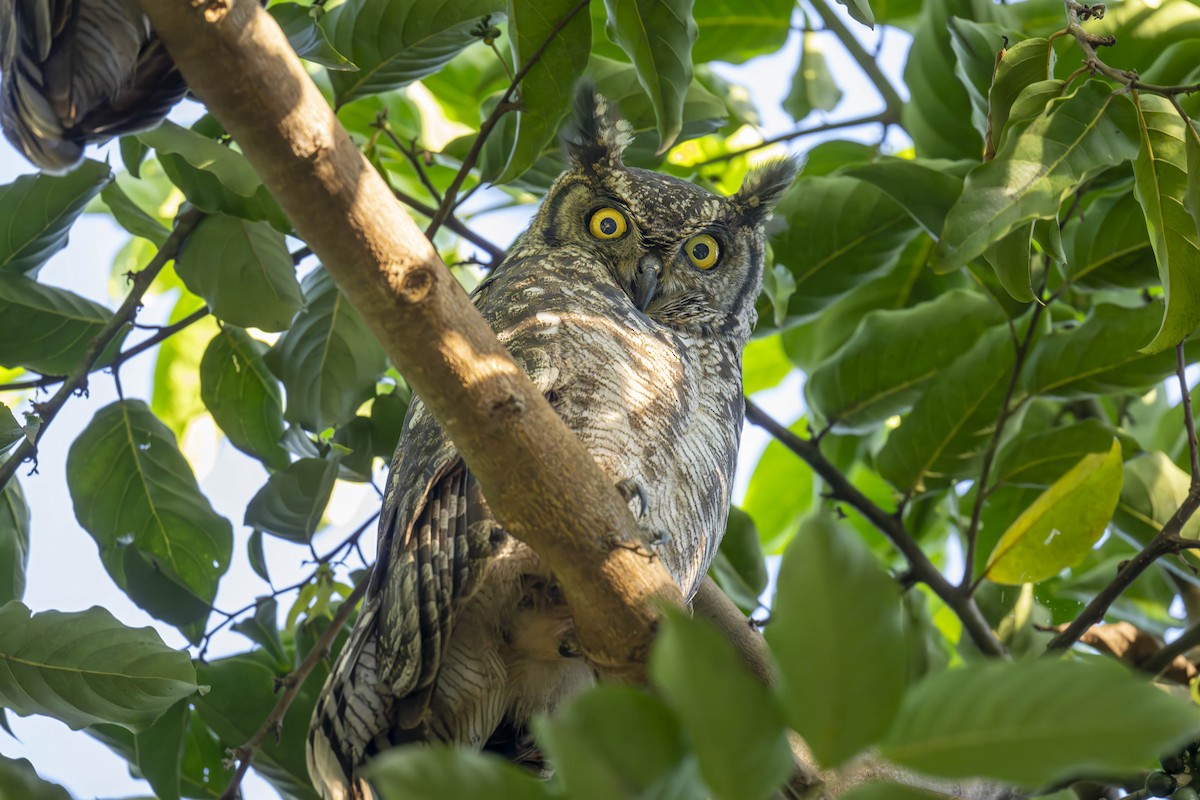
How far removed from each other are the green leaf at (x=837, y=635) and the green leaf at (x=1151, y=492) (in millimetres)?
1830

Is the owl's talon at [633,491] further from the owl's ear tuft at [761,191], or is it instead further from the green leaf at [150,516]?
the owl's ear tuft at [761,191]

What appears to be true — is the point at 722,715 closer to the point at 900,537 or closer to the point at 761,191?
the point at 900,537

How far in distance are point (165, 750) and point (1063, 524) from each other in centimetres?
165

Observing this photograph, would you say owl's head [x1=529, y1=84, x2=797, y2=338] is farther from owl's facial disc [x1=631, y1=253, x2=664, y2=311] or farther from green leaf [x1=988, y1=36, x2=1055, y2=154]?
green leaf [x1=988, y1=36, x2=1055, y2=154]

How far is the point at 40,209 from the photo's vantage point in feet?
6.48

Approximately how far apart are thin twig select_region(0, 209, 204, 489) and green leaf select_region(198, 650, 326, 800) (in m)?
0.54

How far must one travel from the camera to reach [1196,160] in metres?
1.40

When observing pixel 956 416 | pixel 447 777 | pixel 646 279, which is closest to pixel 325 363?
pixel 646 279

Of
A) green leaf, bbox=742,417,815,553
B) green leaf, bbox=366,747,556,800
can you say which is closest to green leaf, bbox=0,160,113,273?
green leaf, bbox=366,747,556,800

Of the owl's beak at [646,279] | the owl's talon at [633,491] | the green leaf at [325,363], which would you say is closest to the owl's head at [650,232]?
the owl's beak at [646,279]

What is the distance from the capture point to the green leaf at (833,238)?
8.13 feet

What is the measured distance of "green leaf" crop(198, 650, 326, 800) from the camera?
2037 millimetres

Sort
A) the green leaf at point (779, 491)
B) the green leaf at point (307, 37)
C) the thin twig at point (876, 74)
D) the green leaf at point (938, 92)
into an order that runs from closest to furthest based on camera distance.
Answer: the green leaf at point (307, 37) < the green leaf at point (938, 92) < the thin twig at point (876, 74) < the green leaf at point (779, 491)

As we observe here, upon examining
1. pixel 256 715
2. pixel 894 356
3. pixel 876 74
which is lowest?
pixel 256 715
